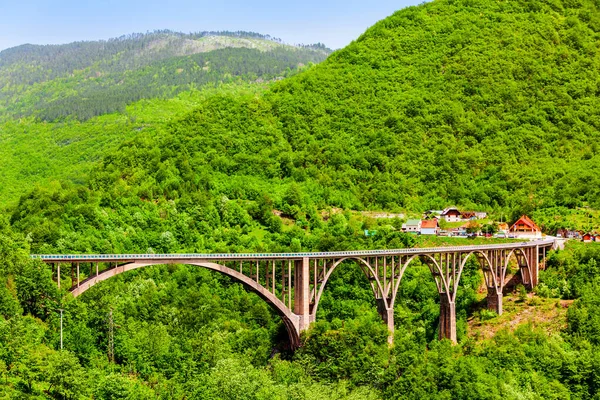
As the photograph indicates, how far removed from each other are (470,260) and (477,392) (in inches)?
1194

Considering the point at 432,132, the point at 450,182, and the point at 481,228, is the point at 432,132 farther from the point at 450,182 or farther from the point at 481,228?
the point at 481,228

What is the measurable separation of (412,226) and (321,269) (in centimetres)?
2669

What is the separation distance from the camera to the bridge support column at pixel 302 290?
2579 inches

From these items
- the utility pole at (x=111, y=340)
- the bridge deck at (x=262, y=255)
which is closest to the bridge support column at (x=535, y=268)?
the bridge deck at (x=262, y=255)

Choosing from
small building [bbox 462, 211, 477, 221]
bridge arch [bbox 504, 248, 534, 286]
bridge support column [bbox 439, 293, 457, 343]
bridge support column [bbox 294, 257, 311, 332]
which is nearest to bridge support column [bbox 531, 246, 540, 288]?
bridge arch [bbox 504, 248, 534, 286]

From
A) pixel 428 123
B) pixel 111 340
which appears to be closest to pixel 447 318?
pixel 111 340

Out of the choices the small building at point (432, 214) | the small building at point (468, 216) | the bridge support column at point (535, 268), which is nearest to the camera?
the bridge support column at point (535, 268)

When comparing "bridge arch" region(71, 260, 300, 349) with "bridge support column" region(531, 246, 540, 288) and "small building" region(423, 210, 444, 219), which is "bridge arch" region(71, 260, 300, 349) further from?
"small building" region(423, 210, 444, 219)

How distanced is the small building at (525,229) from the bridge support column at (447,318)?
17.8 m

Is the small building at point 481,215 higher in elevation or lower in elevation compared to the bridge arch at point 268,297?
higher

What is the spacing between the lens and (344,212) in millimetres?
103812

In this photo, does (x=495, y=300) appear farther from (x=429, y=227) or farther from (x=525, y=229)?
(x=429, y=227)

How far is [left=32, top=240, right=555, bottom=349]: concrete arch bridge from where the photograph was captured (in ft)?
196

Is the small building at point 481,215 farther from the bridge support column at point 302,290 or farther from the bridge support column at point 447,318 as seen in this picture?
the bridge support column at point 302,290
